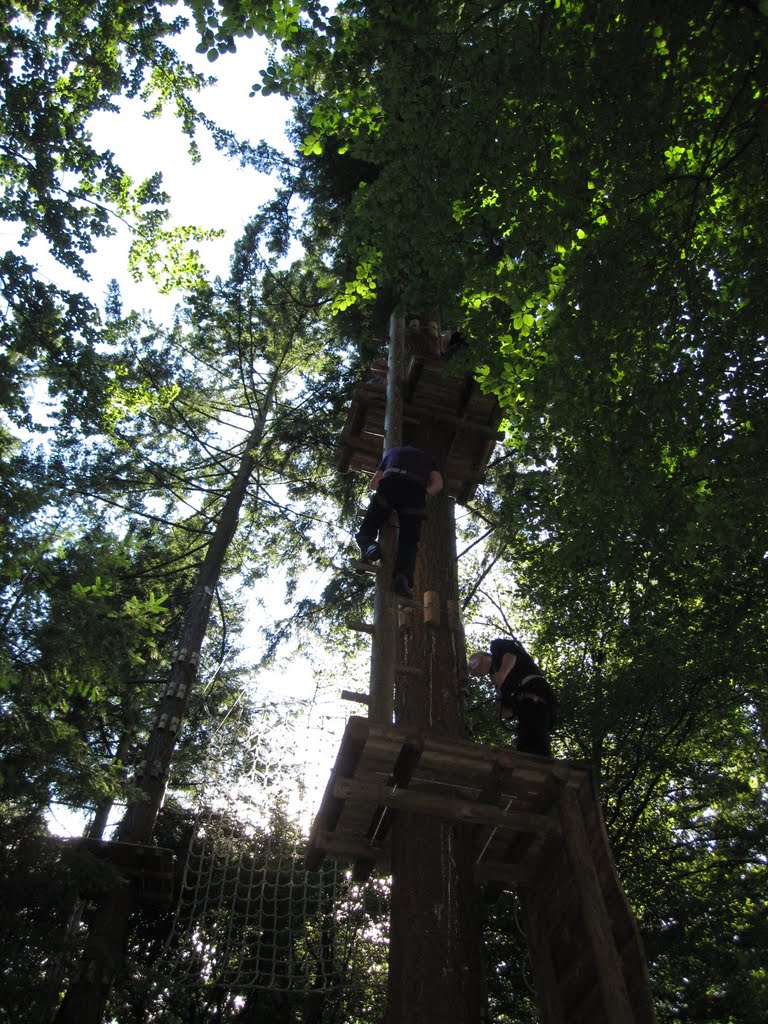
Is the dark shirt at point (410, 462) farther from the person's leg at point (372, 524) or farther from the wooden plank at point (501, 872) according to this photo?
the wooden plank at point (501, 872)

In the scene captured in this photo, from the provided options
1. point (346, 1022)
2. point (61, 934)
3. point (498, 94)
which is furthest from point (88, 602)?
point (346, 1022)

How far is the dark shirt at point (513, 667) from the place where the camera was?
5879 mm

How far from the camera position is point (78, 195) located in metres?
7.84

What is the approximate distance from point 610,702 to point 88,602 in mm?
5642

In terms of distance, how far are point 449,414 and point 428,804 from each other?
4051 mm

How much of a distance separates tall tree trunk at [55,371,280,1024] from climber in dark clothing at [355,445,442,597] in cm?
243

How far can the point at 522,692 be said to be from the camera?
571cm

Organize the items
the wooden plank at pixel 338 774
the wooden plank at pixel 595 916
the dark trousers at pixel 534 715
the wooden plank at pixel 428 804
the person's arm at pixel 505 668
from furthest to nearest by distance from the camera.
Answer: the person's arm at pixel 505 668, the dark trousers at pixel 534 715, the wooden plank at pixel 428 804, the wooden plank at pixel 338 774, the wooden plank at pixel 595 916

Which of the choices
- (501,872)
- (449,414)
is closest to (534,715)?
(501,872)

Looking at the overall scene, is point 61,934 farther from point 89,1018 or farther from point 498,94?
point 498,94

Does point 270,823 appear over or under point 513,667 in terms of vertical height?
under

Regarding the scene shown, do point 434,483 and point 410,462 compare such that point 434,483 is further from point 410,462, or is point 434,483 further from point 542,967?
point 542,967

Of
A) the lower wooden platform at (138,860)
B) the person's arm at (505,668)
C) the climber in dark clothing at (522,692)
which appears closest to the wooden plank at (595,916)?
the climber in dark clothing at (522,692)

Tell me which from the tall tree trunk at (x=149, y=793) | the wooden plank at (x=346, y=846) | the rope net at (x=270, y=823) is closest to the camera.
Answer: the wooden plank at (x=346, y=846)
